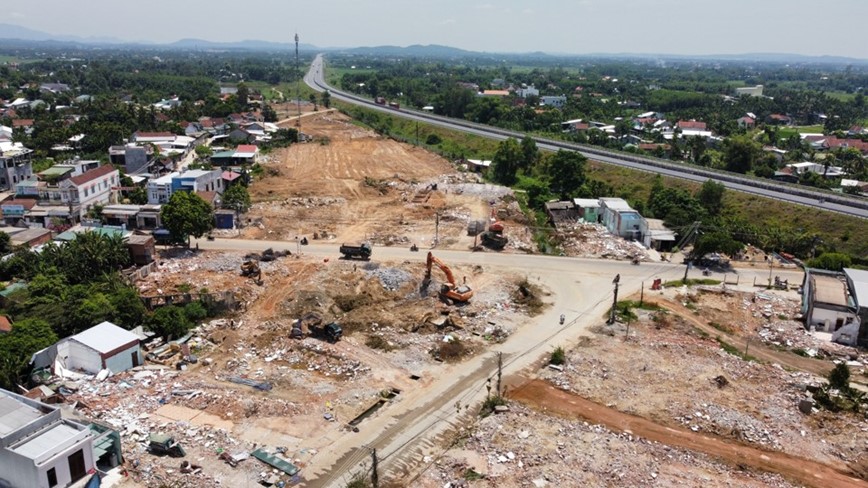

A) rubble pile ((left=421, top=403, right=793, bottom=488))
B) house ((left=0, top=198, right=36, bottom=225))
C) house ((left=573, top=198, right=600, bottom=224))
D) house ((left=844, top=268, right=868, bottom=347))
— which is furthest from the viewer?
house ((left=573, top=198, right=600, bottom=224))

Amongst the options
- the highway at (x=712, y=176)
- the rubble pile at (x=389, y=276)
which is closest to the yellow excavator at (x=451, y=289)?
the rubble pile at (x=389, y=276)

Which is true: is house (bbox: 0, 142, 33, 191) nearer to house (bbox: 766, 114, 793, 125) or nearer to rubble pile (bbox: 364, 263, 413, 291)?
rubble pile (bbox: 364, 263, 413, 291)

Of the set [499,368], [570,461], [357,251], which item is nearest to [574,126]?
[357,251]

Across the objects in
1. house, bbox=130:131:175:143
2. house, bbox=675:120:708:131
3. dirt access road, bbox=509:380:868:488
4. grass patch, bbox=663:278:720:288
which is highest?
house, bbox=675:120:708:131

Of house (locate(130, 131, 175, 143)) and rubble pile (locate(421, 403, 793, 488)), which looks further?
house (locate(130, 131, 175, 143))

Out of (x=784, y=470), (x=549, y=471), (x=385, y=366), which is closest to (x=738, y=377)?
(x=784, y=470)

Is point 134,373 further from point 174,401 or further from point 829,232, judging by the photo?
point 829,232

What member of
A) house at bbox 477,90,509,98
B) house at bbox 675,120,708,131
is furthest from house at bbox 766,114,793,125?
house at bbox 477,90,509,98

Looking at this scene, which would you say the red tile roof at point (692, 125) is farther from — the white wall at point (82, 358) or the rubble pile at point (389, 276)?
the white wall at point (82, 358)

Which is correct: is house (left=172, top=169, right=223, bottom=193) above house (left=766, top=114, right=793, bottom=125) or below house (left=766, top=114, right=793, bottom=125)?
below
